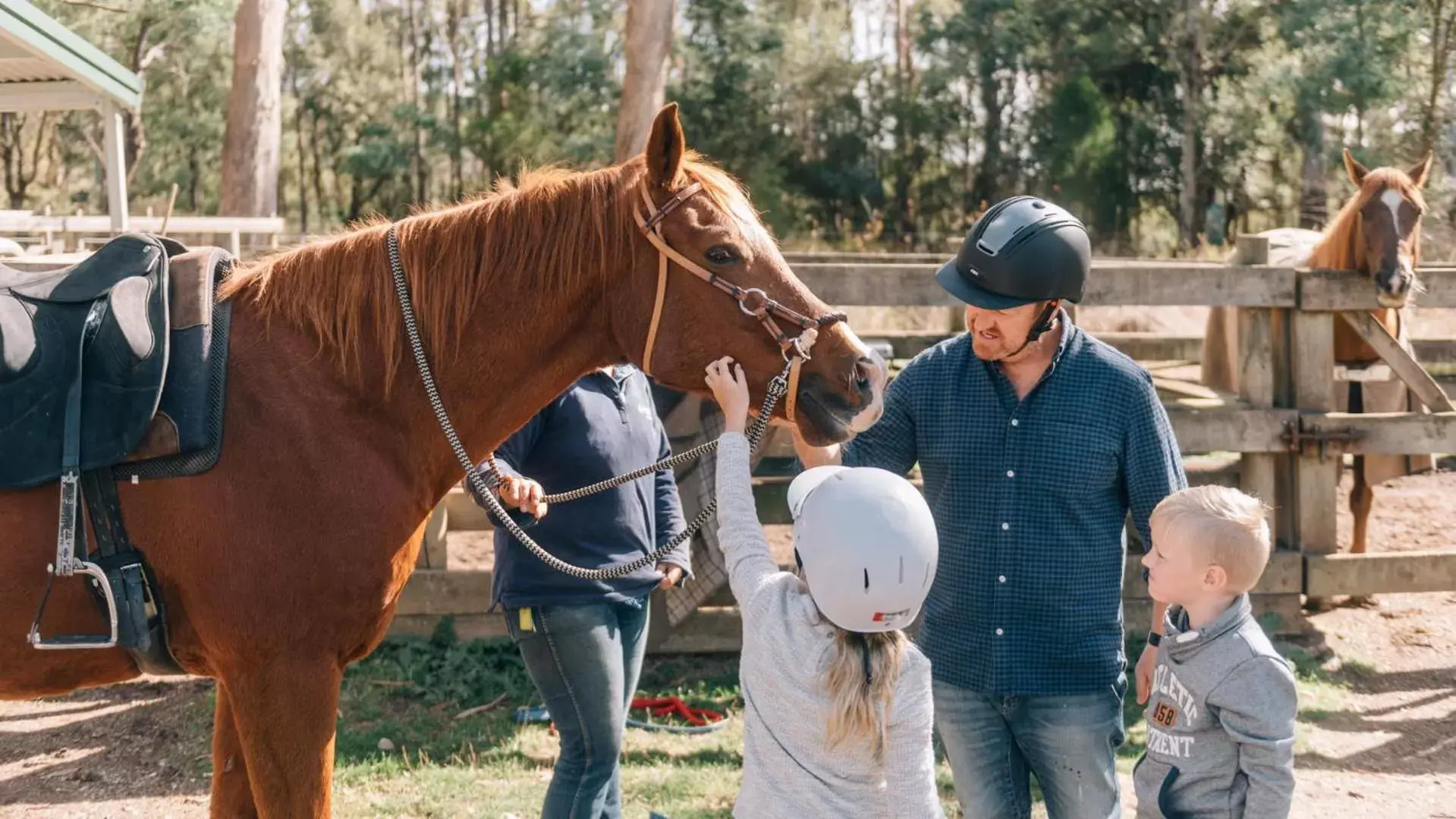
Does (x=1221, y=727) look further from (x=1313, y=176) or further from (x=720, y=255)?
(x=1313, y=176)

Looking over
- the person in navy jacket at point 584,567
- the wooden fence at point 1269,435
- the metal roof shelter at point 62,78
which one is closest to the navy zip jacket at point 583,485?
the person in navy jacket at point 584,567

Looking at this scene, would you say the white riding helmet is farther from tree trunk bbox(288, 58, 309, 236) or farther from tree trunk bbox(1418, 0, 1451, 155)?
tree trunk bbox(288, 58, 309, 236)

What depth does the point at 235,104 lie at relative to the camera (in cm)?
1294

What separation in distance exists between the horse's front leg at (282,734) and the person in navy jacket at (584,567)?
29.0 inches

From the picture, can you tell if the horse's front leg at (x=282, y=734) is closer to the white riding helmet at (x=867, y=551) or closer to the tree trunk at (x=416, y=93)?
the white riding helmet at (x=867, y=551)

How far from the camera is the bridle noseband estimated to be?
2760mm

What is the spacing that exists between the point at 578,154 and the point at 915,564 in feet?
76.0

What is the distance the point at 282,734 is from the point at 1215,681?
187 cm

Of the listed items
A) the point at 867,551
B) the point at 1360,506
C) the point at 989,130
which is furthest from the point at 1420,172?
the point at 989,130

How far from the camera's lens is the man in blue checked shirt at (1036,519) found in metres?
2.74

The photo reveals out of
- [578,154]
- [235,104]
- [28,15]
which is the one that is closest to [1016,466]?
[28,15]

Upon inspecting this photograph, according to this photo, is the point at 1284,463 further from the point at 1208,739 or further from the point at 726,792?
the point at 1208,739

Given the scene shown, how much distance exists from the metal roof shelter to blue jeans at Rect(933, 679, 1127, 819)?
7247 mm

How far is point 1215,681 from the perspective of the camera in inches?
92.6
